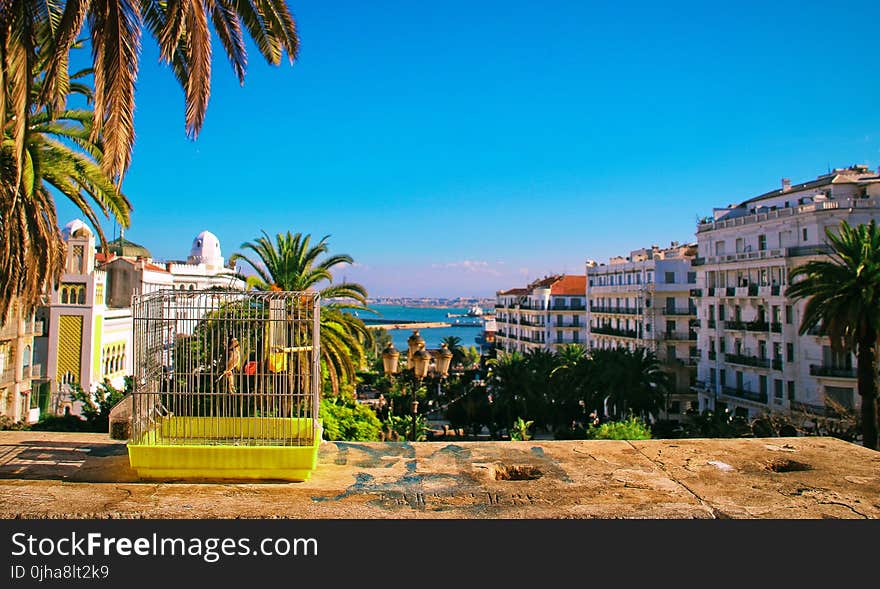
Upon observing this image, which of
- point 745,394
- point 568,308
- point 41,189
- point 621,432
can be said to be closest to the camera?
point 41,189

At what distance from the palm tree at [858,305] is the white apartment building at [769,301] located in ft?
35.1

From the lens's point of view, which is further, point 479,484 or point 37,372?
point 37,372

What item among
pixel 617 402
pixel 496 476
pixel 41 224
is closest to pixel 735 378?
pixel 617 402

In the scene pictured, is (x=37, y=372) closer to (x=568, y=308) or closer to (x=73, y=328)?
(x=73, y=328)

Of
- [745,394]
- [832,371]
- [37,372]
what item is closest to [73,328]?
[37,372]

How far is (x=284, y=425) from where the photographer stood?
8.87 meters

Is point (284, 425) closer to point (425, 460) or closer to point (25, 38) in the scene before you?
point (425, 460)

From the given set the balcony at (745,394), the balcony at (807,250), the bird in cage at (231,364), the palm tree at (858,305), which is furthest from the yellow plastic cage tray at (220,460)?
the balcony at (745,394)

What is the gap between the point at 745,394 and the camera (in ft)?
129

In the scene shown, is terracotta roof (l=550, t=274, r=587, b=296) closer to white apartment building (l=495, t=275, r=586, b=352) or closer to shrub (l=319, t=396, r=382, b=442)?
white apartment building (l=495, t=275, r=586, b=352)

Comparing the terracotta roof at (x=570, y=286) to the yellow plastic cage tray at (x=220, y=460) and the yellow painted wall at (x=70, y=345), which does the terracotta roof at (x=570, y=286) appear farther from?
the yellow plastic cage tray at (x=220, y=460)

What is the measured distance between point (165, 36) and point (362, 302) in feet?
38.6

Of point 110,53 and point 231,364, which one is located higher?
point 110,53

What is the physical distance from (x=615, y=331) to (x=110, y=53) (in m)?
54.3
